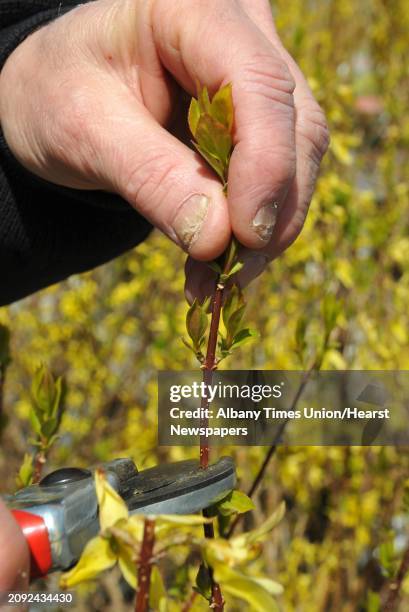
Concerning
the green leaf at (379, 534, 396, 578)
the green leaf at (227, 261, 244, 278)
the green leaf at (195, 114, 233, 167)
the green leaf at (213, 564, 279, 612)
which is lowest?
the green leaf at (379, 534, 396, 578)

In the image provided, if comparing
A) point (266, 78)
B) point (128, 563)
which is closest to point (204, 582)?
point (128, 563)

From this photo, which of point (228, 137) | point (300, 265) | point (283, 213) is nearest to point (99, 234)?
point (283, 213)

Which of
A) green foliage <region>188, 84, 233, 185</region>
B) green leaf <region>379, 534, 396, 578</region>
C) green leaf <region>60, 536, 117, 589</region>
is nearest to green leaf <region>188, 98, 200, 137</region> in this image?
green foliage <region>188, 84, 233, 185</region>

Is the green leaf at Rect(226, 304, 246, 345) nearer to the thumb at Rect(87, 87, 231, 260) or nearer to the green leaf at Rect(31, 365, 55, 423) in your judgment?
the thumb at Rect(87, 87, 231, 260)

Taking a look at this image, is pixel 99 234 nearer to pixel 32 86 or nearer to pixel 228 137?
pixel 32 86

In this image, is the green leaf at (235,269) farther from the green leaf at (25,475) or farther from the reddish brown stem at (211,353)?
the green leaf at (25,475)

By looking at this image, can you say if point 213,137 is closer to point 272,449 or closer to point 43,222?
point 272,449
